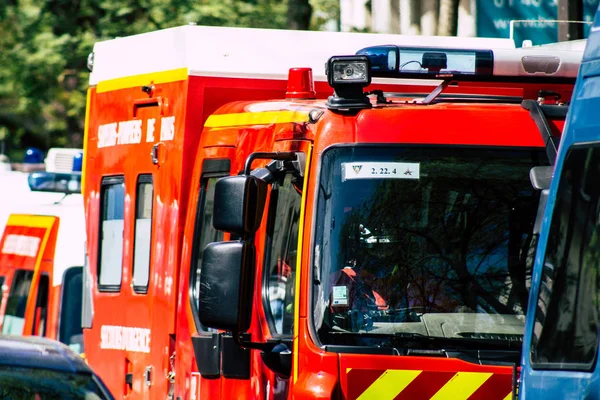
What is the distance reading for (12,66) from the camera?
2212cm

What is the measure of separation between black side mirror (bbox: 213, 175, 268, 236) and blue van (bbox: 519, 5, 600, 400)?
1461 mm

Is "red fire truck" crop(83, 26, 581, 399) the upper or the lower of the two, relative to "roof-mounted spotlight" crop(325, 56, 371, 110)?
lower

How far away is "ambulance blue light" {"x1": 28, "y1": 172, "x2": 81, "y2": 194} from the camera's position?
13.7 metres

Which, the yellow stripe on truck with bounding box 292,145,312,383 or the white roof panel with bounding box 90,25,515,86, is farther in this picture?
the white roof panel with bounding box 90,25,515,86

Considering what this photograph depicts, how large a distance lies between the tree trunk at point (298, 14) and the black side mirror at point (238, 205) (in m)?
12.4

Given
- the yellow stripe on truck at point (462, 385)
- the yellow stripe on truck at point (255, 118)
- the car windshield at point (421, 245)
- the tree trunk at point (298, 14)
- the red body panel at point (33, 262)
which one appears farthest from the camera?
the tree trunk at point (298, 14)

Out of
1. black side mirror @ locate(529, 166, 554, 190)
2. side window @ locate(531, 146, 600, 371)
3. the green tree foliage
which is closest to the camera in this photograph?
side window @ locate(531, 146, 600, 371)

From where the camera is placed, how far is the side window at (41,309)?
504 inches

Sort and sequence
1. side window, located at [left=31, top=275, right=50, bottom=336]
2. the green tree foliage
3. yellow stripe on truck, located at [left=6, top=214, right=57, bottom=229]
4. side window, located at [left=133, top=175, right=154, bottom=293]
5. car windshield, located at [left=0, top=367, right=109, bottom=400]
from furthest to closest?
the green tree foliage, yellow stripe on truck, located at [left=6, top=214, right=57, bottom=229], side window, located at [left=31, top=275, right=50, bottom=336], side window, located at [left=133, top=175, right=154, bottom=293], car windshield, located at [left=0, top=367, right=109, bottom=400]

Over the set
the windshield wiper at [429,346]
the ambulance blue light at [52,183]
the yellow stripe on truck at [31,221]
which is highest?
the windshield wiper at [429,346]

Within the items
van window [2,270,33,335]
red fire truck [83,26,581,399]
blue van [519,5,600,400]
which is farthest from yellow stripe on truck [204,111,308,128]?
van window [2,270,33,335]

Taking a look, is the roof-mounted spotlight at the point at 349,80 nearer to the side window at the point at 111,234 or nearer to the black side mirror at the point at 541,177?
the black side mirror at the point at 541,177

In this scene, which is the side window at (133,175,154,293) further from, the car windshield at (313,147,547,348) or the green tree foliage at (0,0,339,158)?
the green tree foliage at (0,0,339,158)

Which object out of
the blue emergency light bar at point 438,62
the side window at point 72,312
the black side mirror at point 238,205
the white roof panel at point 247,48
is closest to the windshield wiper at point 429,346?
the black side mirror at point 238,205
